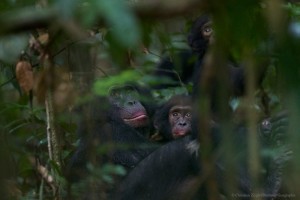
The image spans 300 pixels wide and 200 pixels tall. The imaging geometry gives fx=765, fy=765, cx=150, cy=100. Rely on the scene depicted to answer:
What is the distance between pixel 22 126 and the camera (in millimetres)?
4824

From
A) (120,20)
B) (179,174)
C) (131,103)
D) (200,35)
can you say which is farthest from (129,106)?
(120,20)

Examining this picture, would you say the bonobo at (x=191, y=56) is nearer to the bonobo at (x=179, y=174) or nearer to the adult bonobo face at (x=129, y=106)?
the adult bonobo face at (x=129, y=106)

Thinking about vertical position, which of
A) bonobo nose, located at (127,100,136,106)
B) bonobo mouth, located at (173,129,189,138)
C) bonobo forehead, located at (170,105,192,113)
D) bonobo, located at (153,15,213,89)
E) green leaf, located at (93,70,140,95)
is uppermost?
green leaf, located at (93,70,140,95)

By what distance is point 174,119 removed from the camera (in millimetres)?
5441

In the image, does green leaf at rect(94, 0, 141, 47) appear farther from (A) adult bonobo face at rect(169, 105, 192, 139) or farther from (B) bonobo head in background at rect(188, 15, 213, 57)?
(B) bonobo head in background at rect(188, 15, 213, 57)

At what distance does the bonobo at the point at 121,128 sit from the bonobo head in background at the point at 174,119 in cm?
13

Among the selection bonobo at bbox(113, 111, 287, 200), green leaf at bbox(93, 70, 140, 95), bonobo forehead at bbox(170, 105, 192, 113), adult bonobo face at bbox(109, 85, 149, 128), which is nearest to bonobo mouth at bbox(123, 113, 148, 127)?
adult bonobo face at bbox(109, 85, 149, 128)

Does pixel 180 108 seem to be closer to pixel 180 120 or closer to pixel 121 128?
pixel 180 120

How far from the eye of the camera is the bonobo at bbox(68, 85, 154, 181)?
480cm

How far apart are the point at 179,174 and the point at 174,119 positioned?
27.6 inches

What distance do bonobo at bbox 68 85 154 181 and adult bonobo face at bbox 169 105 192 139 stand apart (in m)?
0.23

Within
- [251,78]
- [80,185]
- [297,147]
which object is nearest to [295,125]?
[297,147]

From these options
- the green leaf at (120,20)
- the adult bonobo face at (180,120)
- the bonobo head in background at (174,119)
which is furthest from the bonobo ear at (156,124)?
the green leaf at (120,20)

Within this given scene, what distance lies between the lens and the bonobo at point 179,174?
15.0 feet
